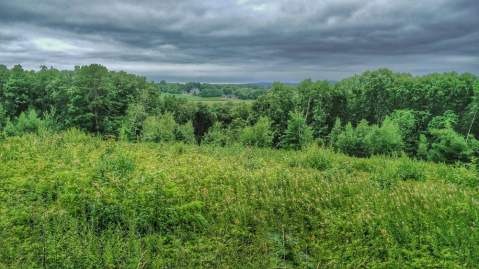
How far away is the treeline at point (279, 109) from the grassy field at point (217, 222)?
21.5m

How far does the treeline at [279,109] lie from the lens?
31.5 meters

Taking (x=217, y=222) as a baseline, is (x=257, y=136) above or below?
below

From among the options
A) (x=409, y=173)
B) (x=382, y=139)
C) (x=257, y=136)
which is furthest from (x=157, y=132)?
(x=409, y=173)

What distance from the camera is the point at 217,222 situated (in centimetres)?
585

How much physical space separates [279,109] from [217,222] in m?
38.1

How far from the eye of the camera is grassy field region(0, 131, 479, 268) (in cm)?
468

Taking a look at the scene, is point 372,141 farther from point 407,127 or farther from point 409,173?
point 409,173

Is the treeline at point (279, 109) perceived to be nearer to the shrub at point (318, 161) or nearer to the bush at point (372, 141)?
the bush at point (372, 141)

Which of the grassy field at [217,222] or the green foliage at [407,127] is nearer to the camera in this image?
the grassy field at [217,222]

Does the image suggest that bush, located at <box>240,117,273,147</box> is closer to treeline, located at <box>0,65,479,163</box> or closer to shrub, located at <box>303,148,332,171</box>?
treeline, located at <box>0,65,479,163</box>

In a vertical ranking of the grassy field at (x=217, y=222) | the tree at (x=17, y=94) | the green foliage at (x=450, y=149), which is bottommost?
the green foliage at (x=450, y=149)

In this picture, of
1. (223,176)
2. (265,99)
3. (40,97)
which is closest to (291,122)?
(265,99)

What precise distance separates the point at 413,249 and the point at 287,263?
1970 mm

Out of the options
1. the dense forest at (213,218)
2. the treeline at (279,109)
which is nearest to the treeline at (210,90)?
the treeline at (279,109)
